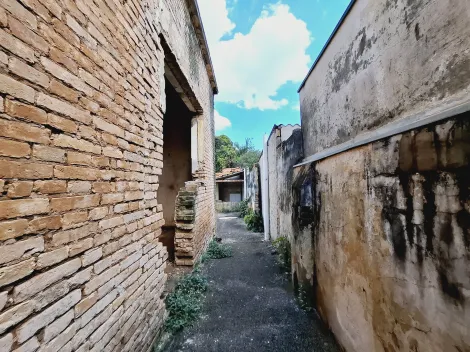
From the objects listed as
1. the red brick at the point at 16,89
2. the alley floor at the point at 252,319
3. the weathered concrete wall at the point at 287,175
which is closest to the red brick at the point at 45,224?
the red brick at the point at 16,89

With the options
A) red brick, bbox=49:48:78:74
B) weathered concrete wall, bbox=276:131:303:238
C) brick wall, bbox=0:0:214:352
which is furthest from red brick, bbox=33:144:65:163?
weathered concrete wall, bbox=276:131:303:238

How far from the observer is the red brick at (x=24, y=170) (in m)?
1.10

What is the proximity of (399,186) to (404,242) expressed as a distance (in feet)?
1.29

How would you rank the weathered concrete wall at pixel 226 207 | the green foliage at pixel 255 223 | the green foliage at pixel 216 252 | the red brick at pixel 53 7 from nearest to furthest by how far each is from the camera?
the red brick at pixel 53 7
the green foliage at pixel 216 252
the green foliage at pixel 255 223
the weathered concrete wall at pixel 226 207

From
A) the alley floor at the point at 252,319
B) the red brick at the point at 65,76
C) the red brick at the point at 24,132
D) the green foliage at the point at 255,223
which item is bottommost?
the alley floor at the point at 252,319

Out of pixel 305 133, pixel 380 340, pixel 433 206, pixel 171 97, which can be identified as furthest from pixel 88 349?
pixel 171 97

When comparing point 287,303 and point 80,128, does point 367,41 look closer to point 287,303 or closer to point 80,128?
point 80,128

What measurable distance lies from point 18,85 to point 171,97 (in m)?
5.08

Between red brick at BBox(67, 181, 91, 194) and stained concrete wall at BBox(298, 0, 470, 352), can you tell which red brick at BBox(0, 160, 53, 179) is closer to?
red brick at BBox(67, 181, 91, 194)

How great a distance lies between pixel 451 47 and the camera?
4.53 feet

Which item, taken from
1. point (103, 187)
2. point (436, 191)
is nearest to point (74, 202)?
point (103, 187)

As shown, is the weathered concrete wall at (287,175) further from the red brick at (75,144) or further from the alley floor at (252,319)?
the red brick at (75,144)

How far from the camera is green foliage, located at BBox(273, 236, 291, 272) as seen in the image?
5.20m

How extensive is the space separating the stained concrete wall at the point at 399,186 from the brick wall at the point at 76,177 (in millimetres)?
2126
